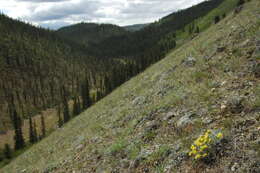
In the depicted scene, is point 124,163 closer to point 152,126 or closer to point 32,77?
point 152,126

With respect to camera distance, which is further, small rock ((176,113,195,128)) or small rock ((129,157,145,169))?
small rock ((176,113,195,128))

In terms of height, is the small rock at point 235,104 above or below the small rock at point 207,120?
above

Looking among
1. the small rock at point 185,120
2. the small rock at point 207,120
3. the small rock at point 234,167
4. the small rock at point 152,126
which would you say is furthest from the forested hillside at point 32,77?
the small rock at point 234,167

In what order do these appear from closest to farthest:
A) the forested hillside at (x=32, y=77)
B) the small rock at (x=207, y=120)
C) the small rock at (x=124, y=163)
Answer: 1. the small rock at (x=207, y=120)
2. the small rock at (x=124, y=163)
3. the forested hillside at (x=32, y=77)

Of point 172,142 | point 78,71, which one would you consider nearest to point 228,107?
point 172,142

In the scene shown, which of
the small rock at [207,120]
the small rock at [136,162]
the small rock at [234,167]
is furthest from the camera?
the small rock at [136,162]

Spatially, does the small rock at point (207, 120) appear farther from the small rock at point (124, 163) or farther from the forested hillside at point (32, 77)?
the forested hillside at point (32, 77)

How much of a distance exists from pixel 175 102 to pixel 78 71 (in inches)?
7336

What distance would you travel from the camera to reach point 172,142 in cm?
952

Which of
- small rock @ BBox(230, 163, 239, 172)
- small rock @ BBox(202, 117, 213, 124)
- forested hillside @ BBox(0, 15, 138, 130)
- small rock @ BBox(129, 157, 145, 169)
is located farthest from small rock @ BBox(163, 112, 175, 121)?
forested hillside @ BBox(0, 15, 138, 130)

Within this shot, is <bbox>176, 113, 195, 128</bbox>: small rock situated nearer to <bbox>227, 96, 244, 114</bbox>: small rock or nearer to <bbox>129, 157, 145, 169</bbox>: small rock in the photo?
<bbox>227, 96, 244, 114</bbox>: small rock

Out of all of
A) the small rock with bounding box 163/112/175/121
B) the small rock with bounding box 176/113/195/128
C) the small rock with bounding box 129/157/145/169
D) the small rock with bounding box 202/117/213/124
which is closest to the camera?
the small rock with bounding box 202/117/213/124

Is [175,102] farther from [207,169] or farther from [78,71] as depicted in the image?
[78,71]

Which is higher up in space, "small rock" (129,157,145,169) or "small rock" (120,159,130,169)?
"small rock" (129,157,145,169)
